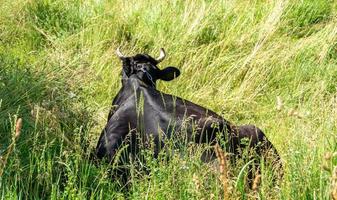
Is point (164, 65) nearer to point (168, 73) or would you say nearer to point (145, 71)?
point (168, 73)

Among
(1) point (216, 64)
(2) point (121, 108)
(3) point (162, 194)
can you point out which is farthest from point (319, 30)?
(3) point (162, 194)

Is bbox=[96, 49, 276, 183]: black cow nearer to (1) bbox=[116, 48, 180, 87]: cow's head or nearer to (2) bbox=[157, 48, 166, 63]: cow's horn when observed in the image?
(1) bbox=[116, 48, 180, 87]: cow's head

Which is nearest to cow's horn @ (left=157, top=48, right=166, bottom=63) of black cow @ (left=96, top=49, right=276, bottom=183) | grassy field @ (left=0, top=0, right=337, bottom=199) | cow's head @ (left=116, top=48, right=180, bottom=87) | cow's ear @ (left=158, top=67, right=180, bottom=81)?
cow's head @ (left=116, top=48, right=180, bottom=87)

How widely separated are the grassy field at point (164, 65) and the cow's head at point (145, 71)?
0.29 meters

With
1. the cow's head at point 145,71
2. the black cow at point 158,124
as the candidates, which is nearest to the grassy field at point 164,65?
the black cow at point 158,124

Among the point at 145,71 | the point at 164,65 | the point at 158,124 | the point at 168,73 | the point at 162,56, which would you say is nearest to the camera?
the point at 158,124

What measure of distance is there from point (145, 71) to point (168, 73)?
359 millimetres

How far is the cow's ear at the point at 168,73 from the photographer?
7.53 m

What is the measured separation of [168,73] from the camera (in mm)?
7566

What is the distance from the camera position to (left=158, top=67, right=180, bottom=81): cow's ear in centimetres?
753

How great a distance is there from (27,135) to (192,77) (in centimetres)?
291

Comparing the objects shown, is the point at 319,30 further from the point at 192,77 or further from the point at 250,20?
the point at 192,77

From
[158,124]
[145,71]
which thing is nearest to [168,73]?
[145,71]

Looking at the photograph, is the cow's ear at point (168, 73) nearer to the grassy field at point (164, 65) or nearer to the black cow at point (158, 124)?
the grassy field at point (164, 65)
